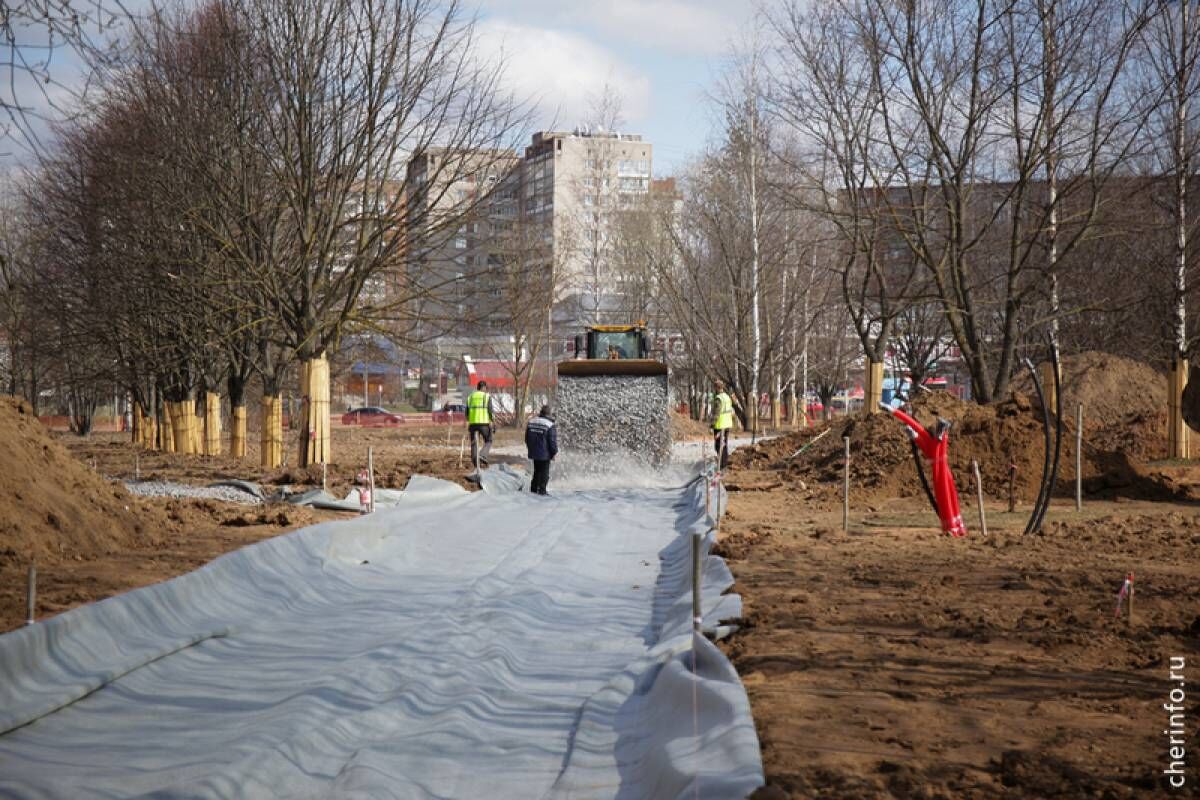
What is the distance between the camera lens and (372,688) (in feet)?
25.1

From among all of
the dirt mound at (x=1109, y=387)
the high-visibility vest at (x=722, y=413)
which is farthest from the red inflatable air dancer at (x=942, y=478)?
the dirt mound at (x=1109, y=387)

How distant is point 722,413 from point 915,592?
15.5 metres

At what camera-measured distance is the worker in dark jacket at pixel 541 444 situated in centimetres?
2059

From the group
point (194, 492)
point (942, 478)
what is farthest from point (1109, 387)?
point (194, 492)

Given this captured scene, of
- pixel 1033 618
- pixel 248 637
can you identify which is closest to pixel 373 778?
pixel 248 637

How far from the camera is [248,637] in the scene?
9109 millimetres

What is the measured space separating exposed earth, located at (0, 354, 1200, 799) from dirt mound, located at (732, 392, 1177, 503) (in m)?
0.04

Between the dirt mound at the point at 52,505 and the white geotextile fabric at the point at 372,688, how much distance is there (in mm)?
2549

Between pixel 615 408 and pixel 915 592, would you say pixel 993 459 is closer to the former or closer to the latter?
pixel 615 408

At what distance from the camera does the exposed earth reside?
5426 mm

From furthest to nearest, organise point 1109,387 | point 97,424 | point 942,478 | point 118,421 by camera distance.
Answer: point 97,424, point 118,421, point 1109,387, point 942,478

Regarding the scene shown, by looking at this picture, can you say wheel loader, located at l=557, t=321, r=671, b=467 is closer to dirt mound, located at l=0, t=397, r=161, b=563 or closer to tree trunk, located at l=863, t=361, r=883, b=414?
tree trunk, located at l=863, t=361, r=883, b=414

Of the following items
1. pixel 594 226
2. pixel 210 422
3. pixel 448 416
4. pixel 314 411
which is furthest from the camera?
pixel 448 416

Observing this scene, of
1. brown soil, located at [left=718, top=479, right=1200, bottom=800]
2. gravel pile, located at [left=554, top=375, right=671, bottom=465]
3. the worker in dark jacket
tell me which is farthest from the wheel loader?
brown soil, located at [left=718, top=479, right=1200, bottom=800]
